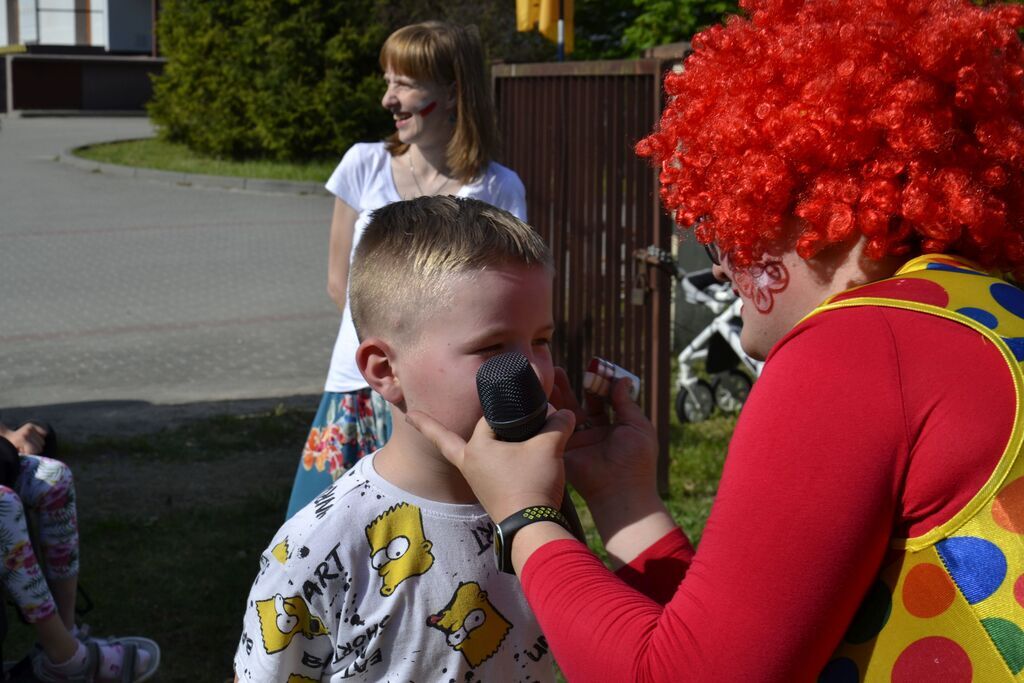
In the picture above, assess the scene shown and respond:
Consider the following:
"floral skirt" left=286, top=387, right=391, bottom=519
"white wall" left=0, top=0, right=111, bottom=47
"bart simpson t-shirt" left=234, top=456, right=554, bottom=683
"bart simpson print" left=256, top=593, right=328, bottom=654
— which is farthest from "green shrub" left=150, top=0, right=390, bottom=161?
"white wall" left=0, top=0, right=111, bottom=47

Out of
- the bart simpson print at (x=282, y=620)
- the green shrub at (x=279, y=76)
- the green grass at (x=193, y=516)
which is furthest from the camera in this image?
the green shrub at (x=279, y=76)

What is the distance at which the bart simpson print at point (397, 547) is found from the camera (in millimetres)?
1941

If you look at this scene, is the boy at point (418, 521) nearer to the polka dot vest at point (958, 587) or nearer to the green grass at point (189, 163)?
the polka dot vest at point (958, 587)

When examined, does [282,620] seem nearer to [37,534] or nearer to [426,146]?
[37,534]

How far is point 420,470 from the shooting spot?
2016mm

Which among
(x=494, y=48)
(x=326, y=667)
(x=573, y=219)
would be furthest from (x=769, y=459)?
(x=494, y=48)

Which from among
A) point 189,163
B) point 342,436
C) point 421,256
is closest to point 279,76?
point 189,163

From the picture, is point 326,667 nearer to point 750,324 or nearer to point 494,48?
point 750,324

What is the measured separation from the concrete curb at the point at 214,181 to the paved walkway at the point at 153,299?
288 millimetres

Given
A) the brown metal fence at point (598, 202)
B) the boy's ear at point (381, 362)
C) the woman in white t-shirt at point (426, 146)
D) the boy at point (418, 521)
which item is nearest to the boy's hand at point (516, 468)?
the boy at point (418, 521)

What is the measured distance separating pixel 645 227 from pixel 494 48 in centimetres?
1346

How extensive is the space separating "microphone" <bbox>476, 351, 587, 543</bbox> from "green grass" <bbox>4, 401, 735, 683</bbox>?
276 centimetres

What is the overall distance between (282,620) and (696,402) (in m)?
5.66

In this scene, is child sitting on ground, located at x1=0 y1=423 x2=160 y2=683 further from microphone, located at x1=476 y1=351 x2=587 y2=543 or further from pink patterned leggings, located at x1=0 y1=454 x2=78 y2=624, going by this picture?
microphone, located at x1=476 y1=351 x2=587 y2=543
